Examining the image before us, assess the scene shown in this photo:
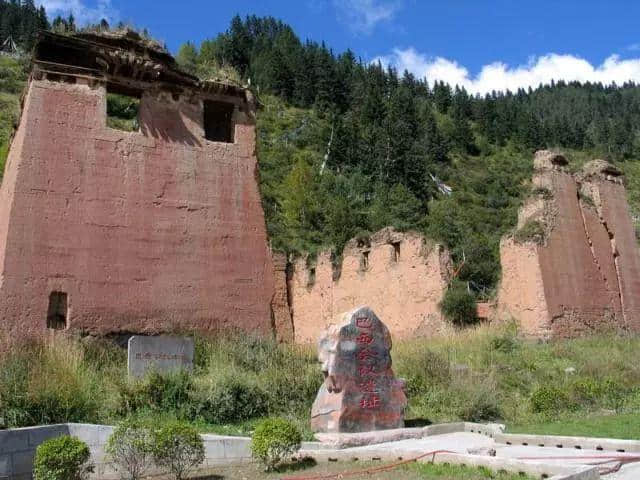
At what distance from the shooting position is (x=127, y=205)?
1645cm

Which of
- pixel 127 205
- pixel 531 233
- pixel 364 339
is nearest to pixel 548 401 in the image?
pixel 364 339

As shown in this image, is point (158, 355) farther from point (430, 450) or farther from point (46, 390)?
point (430, 450)

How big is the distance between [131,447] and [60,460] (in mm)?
1017

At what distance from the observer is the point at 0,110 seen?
51.8 meters

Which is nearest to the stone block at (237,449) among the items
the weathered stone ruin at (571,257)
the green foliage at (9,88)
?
the weathered stone ruin at (571,257)

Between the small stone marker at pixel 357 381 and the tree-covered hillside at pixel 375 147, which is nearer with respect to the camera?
the small stone marker at pixel 357 381

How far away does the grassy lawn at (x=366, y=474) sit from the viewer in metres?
7.95

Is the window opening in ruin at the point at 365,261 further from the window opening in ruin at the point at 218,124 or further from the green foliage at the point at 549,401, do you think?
the green foliage at the point at 549,401

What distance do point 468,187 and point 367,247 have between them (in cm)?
4209

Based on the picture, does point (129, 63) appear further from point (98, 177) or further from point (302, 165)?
point (302, 165)

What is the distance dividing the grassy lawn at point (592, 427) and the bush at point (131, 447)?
6.53 meters

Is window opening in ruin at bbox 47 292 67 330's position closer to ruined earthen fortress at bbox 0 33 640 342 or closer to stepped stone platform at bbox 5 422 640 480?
ruined earthen fortress at bbox 0 33 640 342

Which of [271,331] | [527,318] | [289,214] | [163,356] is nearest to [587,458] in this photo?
[163,356]

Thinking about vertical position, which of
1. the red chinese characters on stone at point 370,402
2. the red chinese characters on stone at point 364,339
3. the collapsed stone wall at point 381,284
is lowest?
the red chinese characters on stone at point 370,402
